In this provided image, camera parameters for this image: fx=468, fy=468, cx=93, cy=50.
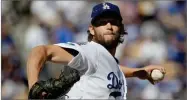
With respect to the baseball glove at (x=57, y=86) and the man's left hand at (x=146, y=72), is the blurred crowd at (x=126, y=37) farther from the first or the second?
the baseball glove at (x=57, y=86)

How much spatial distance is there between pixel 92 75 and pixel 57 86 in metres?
0.18

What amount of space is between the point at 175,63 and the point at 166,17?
2.17 ft

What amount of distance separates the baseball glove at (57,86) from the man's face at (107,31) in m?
0.24

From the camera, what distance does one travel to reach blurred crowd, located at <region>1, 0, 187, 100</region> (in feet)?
17.5

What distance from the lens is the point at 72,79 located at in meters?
2.25

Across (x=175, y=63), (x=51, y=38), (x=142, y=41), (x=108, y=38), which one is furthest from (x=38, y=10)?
(x=108, y=38)

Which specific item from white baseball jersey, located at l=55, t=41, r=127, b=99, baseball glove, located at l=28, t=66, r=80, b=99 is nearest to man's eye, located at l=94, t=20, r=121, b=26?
white baseball jersey, located at l=55, t=41, r=127, b=99

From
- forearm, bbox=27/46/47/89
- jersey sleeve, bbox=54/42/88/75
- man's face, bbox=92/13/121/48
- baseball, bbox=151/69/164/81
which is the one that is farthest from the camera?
baseball, bbox=151/69/164/81

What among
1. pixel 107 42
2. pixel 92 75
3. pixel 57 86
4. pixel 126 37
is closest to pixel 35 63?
pixel 57 86

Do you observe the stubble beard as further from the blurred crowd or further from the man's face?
the blurred crowd

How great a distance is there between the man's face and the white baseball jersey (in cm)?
6

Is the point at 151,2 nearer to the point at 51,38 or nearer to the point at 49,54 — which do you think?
the point at 51,38

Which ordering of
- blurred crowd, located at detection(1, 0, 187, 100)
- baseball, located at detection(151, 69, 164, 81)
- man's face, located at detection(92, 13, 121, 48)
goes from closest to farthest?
man's face, located at detection(92, 13, 121, 48), baseball, located at detection(151, 69, 164, 81), blurred crowd, located at detection(1, 0, 187, 100)

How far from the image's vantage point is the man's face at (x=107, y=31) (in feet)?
7.73
